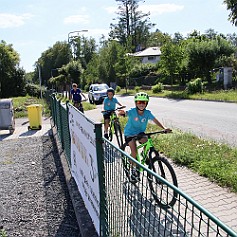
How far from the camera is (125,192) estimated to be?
2969 mm

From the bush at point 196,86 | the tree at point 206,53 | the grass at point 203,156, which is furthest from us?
the tree at point 206,53

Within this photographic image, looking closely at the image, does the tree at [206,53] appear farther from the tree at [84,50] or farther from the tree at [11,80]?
the tree at [84,50]

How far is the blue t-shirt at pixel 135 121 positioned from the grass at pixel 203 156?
1.58 m

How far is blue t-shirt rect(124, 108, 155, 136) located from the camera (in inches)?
198

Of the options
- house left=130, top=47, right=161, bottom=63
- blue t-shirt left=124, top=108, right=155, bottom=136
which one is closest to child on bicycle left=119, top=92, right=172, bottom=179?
blue t-shirt left=124, top=108, right=155, bottom=136

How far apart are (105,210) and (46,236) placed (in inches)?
54.4

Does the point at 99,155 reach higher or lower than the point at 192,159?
higher

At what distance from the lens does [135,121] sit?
5043mm

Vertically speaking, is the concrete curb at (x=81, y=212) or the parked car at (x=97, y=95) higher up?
the parked car at (x=97, y=95)

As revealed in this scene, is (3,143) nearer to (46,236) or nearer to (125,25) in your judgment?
(46,236)

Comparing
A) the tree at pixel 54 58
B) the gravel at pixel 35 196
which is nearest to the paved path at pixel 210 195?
the gravel at pixel 35 196

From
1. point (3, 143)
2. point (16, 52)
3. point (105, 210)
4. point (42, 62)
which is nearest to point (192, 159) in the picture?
point (105, 210)

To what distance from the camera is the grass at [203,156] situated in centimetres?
538

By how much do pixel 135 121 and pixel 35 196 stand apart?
2.35 m
